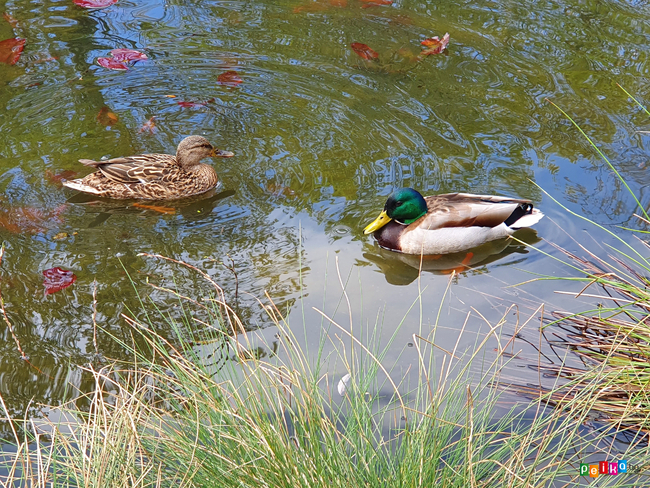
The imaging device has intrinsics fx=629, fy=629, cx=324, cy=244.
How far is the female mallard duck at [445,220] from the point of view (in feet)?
17.0

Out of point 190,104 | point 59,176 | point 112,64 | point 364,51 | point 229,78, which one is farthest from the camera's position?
point 364,51

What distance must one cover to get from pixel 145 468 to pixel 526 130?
17.5ft

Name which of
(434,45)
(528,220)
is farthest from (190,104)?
(528,220)

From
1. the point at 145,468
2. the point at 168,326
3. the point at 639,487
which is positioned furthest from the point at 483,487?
the point at 168,326

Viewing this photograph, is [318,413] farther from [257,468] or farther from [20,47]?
[20,47]

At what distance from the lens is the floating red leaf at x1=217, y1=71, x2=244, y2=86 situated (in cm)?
707

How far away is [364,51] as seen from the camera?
301 inches

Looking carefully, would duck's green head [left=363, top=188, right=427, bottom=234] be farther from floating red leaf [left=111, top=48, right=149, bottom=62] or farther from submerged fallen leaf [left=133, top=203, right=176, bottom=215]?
floating red leaf [left=111, top=48, right=149, bottom=62]

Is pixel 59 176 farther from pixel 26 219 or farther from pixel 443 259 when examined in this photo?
pixel 443 259

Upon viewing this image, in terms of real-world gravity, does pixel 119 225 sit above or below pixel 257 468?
below

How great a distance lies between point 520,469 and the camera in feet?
8.65

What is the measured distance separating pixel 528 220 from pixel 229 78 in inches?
147
